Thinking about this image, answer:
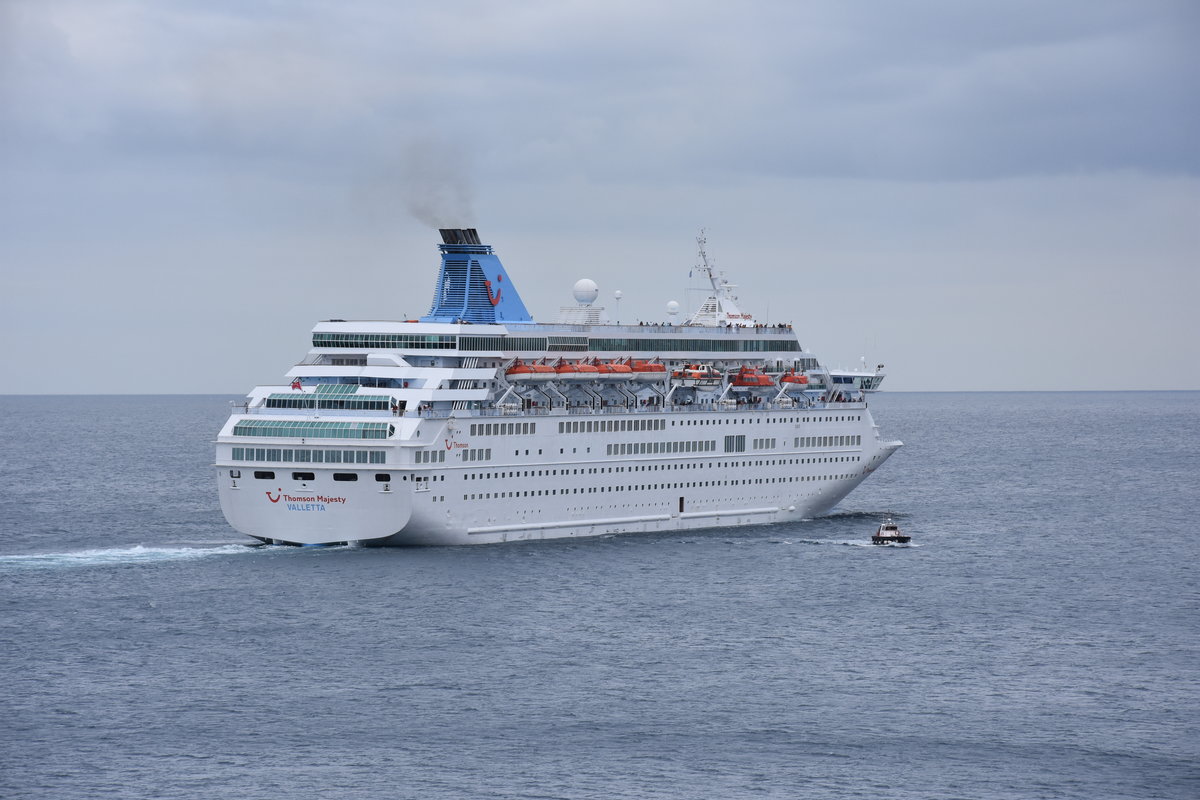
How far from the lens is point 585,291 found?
77.1 meters

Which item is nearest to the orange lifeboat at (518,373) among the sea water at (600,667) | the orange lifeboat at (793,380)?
the sea water at (600,667)

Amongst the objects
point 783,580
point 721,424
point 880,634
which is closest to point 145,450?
point 721,424

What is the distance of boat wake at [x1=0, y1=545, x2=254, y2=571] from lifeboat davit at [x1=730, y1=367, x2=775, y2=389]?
2637cm

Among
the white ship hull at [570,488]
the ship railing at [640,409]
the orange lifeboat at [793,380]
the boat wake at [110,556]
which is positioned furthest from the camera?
the orange lifeboat at [793,380]

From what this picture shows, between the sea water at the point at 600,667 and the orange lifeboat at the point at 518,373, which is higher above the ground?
the orange lifeboat at the point at 518,373

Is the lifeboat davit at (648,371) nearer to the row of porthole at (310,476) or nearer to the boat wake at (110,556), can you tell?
the row of porthole at (310,476)

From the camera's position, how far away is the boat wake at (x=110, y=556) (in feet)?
205

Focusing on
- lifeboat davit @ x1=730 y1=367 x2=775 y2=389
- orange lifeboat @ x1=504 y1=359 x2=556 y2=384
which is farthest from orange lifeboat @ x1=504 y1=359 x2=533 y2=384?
lifeboat davit @ x1=730 y1=367 x2=775 y2=389

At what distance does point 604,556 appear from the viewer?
65.4 meters

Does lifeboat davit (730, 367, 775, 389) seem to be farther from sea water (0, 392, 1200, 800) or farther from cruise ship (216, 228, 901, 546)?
sea water (0, 392, 1200, 800)

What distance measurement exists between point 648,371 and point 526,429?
10270mm

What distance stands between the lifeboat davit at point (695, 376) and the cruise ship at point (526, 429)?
94mm

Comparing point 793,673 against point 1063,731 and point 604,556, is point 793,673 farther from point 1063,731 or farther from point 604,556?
point 604,556

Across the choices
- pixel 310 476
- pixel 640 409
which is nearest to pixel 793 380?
pixel 640 409
